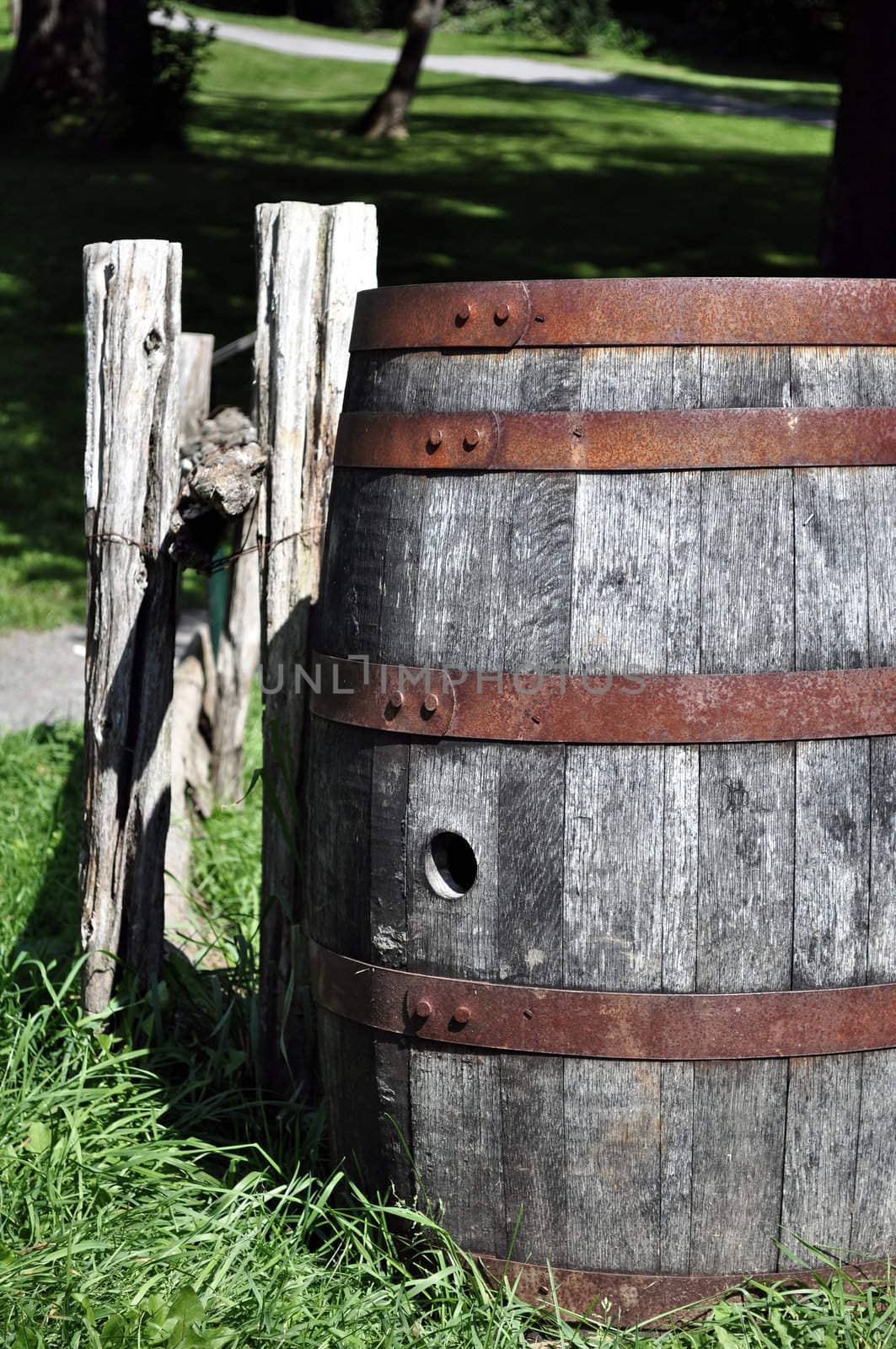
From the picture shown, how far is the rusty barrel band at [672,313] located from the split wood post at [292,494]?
68 cm

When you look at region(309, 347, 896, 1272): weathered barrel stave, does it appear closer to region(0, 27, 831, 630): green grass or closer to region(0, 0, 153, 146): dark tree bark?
region(0, 27, 831, 630): green grass

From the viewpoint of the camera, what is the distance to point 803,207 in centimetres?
1553

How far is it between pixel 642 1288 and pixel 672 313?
4.90 ft

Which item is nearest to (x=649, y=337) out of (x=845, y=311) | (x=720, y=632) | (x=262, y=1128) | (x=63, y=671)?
(x=845, y=311)

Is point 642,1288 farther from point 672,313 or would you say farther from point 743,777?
point 672,313

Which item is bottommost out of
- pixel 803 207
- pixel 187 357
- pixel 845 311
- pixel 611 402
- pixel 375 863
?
pixel 375 863

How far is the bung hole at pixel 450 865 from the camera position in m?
2.22

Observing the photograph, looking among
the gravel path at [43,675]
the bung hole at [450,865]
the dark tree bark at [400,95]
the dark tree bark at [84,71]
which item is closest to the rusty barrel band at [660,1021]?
the bung hole at [450,865]

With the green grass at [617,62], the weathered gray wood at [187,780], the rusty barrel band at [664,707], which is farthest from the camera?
the green grass at [617,62]

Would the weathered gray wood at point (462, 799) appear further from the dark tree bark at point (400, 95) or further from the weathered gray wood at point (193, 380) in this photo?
the dark tree bark at point (400, 95)

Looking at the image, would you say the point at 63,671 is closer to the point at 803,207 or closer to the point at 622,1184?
the point at 622,1184

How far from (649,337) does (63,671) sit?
181 inches

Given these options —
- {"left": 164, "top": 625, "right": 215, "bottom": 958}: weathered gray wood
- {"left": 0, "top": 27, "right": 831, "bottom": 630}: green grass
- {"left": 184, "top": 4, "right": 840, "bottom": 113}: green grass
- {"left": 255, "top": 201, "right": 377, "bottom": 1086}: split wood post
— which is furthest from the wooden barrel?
{"left": 184, "top": 4, "right": 840, "bottom": 113}: green grass

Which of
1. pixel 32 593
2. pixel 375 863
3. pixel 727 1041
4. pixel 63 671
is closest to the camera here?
pixel 727 1041
